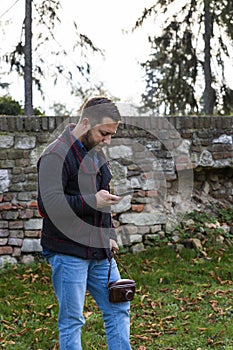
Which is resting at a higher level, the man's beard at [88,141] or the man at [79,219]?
the man's beard at [88,141]

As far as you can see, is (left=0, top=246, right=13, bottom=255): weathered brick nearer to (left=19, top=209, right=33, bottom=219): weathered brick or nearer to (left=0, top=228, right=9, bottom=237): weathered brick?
(left=0, top=228, right=9, bottom=237): weathered brick

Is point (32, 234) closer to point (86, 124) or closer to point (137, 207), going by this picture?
point (137, 207)

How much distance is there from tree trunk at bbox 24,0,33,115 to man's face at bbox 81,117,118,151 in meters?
5.36

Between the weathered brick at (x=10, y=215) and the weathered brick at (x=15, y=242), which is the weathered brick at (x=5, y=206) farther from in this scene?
the weathered brick at (x=15, y=242)

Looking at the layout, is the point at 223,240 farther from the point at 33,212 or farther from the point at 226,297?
the point at 33,212

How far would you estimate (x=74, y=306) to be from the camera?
2387 mm

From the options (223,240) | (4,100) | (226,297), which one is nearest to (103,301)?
(226,297)

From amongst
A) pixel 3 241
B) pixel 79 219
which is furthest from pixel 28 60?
pixel 79 219

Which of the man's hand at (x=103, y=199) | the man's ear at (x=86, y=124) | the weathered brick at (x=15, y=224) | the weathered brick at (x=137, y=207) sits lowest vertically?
the weathered brick at (x=15, y=224)

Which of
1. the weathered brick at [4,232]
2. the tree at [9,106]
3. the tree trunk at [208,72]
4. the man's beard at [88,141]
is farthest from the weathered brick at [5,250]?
the tree trunk at [208,72]

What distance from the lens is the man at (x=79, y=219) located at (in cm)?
233

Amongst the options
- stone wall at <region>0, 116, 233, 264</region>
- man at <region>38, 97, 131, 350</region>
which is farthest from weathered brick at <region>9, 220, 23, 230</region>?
man at <region>38, 97, 131, 350</region>

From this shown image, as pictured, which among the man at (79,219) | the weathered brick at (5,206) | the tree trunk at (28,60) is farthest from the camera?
the tree trunk at (28,60)

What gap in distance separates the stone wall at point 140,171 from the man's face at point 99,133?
2739mm
